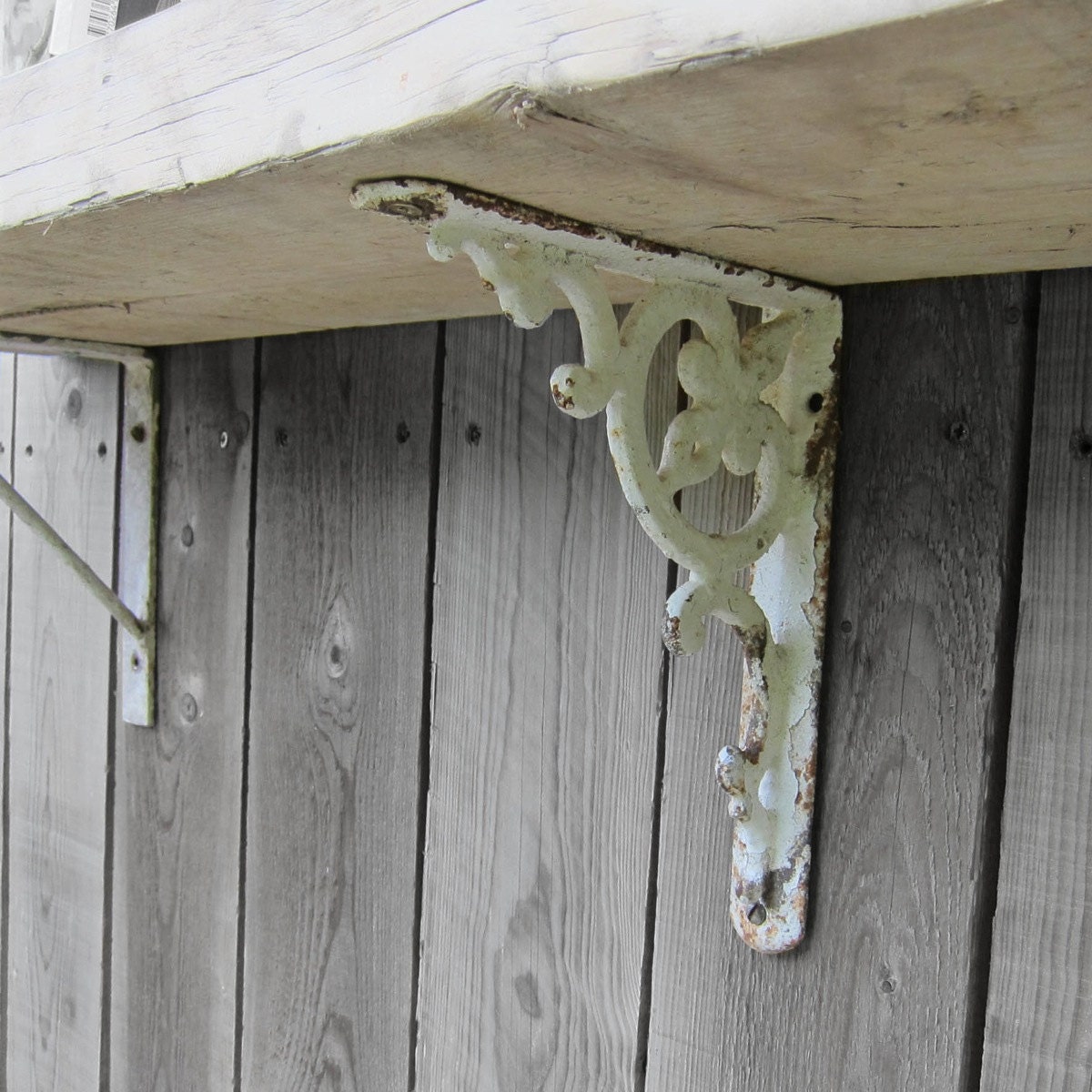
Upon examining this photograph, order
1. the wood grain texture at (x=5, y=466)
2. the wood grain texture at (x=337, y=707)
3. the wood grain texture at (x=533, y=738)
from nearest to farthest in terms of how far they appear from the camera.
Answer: the wood grain texture at (x=533, y=738)
the wood grain texture at (x=337, y=707)
the wood grain texture at (x=5, y=466)

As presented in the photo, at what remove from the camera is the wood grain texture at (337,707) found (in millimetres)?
840

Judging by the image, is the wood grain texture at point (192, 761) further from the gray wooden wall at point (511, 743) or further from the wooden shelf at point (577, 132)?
the wooden shelf at point (577, 132)

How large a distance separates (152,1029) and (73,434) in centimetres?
57

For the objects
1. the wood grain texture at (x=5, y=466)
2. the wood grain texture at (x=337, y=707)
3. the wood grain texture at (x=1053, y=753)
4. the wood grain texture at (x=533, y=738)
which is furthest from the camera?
the wood grain texture at (x=5, y=466)

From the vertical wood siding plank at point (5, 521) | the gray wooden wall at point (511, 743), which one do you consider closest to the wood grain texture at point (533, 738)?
the gray wooden wall at point (511, 743)

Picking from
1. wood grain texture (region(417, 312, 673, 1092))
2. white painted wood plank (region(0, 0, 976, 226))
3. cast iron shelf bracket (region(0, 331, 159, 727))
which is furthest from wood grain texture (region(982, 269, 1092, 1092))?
cast iron shelf bracket (region(0, 331, 159, 727))

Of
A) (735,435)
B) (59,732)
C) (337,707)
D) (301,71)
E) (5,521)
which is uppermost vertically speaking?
(301,71)

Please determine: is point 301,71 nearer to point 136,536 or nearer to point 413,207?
point 413,207

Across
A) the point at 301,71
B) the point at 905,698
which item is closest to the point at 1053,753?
the point at 905,698

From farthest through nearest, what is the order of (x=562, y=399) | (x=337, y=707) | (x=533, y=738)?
(x=337, y=707) < (x=533, y=738) < (x=562, y=399)

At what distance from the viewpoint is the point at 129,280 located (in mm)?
671

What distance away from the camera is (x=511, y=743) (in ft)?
2.53

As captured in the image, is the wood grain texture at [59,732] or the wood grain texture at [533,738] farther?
the wood grain texture at [59,732]

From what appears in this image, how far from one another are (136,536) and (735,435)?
0.69 meters
